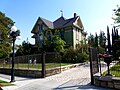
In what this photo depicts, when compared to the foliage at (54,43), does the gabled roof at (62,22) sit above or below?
above

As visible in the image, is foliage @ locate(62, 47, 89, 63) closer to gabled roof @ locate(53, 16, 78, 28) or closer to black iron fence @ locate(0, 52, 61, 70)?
gabled roof @ locate(53, 16, 78, 28)

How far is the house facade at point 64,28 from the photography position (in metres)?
37.0

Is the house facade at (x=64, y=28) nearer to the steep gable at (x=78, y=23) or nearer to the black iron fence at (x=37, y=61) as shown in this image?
the steep gable at (x=78, y=23)

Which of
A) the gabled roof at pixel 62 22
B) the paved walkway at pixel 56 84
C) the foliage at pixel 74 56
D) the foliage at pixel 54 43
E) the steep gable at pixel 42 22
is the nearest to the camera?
the paved walkway at pixel 56 84

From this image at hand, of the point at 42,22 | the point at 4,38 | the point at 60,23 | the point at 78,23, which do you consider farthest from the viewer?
the point at 78,23

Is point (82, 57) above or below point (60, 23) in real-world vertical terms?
below

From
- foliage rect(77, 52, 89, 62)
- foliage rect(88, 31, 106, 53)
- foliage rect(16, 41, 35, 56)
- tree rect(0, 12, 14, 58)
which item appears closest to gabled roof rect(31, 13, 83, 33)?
foliage rect(16, 41, 35, 56)

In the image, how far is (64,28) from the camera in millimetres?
38125

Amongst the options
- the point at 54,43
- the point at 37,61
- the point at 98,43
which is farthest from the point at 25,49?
the point at 37,61

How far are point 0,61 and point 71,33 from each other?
57.0 ft

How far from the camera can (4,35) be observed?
115ft

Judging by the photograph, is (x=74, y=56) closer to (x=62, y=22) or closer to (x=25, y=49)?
(x=62, y=22)

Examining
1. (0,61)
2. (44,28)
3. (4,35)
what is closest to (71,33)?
(44,28)

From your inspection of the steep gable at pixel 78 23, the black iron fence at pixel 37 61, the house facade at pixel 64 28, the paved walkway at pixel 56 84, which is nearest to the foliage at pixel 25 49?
the house facade at pixel 64 28
